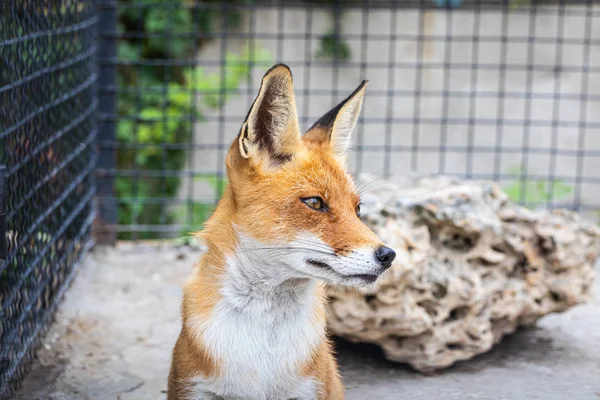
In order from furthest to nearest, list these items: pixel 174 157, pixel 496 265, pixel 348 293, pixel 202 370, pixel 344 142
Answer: pixel 174 157
pixel 496 265
pixel 348 293
pixel 344 142
pixel 202 370

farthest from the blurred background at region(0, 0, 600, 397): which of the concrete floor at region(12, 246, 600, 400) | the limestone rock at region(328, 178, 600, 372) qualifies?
the limestone rock at region(328, 178, 600, 372)

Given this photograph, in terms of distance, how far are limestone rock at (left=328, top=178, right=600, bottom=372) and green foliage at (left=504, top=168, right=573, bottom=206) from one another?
2173 mm

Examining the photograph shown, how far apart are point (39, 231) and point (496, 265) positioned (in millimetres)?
2115

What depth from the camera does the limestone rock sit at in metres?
3.84

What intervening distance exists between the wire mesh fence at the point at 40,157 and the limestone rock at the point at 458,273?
1.32 metres

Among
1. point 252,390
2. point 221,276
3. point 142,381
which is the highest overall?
point 221,276

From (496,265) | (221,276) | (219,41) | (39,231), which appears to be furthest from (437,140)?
(221,276)

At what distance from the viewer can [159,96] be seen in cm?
681

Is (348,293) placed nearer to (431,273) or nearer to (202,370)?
(431,273)

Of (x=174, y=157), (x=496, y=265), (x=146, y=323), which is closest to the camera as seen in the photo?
(x=496, y=265)

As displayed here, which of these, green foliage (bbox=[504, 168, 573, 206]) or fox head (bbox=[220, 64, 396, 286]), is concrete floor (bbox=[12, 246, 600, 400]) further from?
green foliage (bbox=[504, 168, 573, 206])

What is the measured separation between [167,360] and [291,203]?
67.2 inches

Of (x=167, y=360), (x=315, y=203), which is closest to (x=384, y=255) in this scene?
(x=315, y=203)

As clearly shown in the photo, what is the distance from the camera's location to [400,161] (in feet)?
26.6
